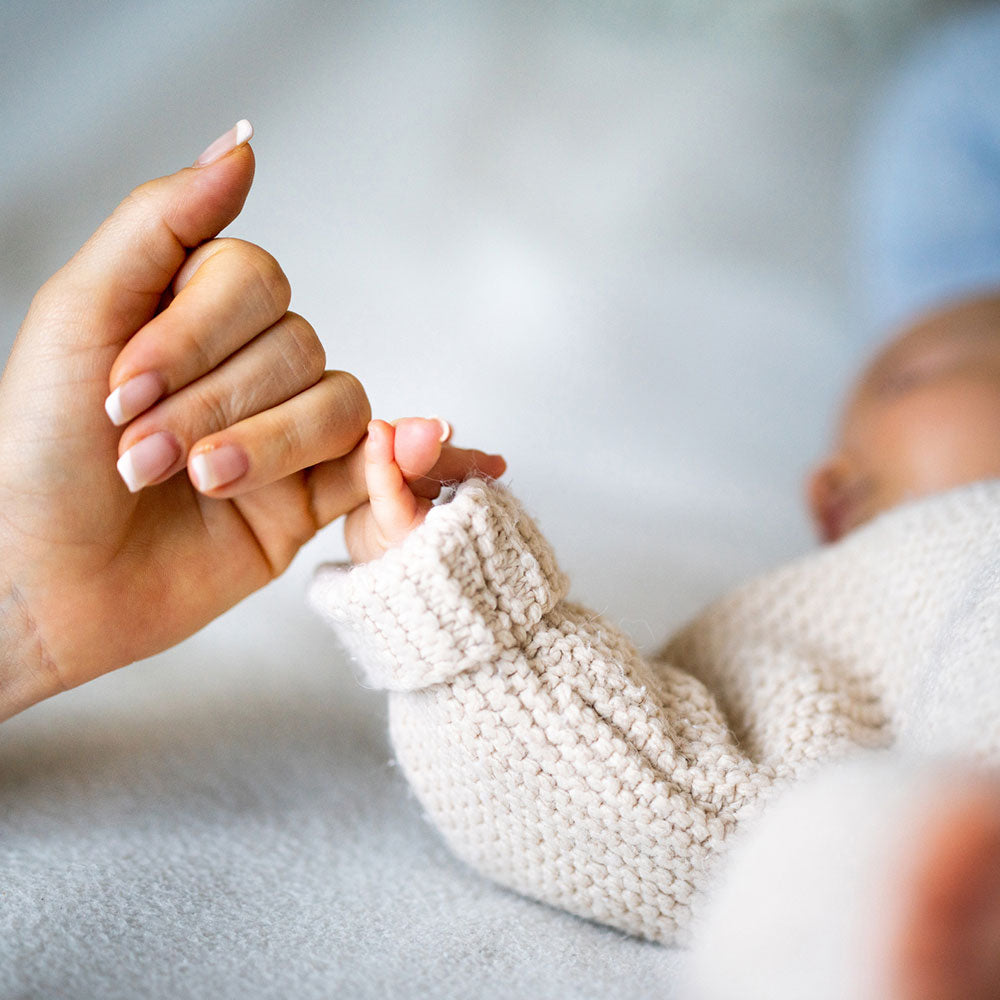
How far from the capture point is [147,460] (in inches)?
22.5

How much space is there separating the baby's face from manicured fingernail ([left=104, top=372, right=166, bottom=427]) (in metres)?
0.78

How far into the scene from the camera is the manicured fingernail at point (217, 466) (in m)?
0.57

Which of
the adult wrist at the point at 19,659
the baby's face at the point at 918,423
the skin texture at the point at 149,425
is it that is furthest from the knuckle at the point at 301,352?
the baby's face at the point at 918,423

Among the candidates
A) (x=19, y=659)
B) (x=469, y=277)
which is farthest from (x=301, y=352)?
(x=469, y=277)

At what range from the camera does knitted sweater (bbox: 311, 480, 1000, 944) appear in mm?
582

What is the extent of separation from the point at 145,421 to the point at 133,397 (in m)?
0.02

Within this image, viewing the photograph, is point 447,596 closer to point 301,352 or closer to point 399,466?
point 399,466

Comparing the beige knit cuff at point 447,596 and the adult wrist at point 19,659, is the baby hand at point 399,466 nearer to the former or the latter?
the beige knit cuff at point 447,596

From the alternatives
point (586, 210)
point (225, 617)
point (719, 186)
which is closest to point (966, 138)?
point (719, 186)

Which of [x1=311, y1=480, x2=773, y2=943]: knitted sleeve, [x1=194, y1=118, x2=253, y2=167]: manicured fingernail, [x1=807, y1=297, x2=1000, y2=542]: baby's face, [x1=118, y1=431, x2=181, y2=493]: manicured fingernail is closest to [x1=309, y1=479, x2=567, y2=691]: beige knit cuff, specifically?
[x1=311, y1=480, x2=773, y2=943]: knitted sleeve

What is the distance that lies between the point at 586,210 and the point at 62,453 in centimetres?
142

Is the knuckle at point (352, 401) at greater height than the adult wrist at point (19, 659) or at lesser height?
greater

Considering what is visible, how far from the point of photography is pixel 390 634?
59cm

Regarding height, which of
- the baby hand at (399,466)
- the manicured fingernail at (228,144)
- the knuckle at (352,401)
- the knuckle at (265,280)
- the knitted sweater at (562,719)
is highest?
the manicured fingernail at (228,144)
